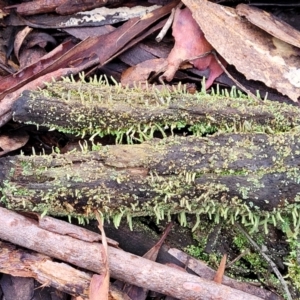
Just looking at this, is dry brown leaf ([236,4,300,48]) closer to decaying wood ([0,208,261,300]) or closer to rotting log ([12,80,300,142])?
rotting log ([12,80,300,142])

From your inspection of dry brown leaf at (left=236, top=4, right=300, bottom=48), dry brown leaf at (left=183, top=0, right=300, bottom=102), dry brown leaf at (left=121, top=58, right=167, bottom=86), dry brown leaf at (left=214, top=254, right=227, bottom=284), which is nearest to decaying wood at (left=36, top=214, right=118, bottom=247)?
dry brown leaf at (left=214, top=254, right=227, bottom=284)

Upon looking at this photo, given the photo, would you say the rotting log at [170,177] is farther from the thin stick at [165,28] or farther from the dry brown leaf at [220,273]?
the thin stick at [165,28]

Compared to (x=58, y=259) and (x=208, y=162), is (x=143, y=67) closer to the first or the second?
(x=208, y=162)

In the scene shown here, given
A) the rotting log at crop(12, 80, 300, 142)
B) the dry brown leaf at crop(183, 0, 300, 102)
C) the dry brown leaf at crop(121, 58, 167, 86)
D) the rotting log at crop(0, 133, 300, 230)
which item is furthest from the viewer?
the dry brown leaf at crop(121, 58, 167, 86)

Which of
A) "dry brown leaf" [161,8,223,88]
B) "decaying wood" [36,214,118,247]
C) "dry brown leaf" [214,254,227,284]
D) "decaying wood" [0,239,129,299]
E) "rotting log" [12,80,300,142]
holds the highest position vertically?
"dry brown leaf" [161,8,223,88]

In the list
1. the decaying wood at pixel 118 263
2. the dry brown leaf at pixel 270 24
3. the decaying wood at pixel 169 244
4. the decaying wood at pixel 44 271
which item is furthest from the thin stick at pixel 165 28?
the decaying wood at pixel 44 271

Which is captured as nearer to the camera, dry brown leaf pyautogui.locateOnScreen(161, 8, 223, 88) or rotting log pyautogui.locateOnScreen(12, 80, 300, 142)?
rotting log pyautogui.locateOnScreen(12, 80, 300, 142)
